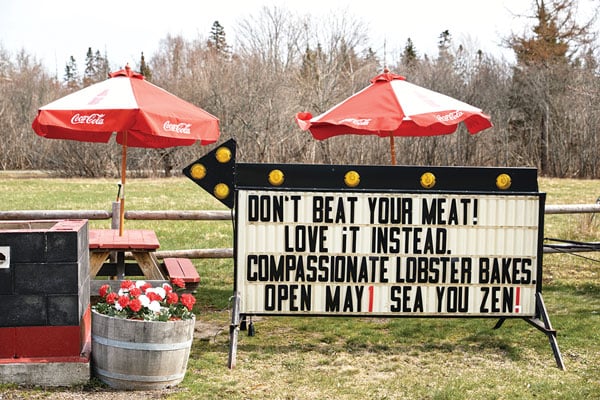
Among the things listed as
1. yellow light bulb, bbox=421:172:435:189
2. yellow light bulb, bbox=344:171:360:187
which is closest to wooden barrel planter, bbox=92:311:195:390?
yellow light bulb, bbox=344:171:360:187

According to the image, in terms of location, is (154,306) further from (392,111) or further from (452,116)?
(452,116)

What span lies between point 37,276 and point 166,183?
27.7m

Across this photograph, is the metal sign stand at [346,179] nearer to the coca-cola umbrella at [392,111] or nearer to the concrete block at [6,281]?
the concrete block at [6,281]

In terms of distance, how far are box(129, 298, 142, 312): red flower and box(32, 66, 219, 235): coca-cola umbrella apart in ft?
8.51

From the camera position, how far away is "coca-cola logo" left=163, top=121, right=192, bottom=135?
7.61 m

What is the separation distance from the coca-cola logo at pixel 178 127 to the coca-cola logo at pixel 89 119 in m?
0.64

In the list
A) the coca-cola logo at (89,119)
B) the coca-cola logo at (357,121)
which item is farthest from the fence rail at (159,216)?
the coca-cola logo at (357,121)

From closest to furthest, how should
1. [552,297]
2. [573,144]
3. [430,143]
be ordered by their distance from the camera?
[552,297], [430,143], [573,144]

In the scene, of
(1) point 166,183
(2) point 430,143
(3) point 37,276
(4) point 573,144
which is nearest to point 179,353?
(3) point 37,276

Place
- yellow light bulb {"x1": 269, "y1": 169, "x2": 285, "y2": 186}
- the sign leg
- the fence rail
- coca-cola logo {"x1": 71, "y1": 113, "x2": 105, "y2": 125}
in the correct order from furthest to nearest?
1. the fence rail
2. coca-cola logo {"x1": 71, "y1": 113, "x2": 105, "y2": 125}
3. yellow light bulb {"x1": 269, "y1": 169, "x2": 285, "y2": 186}
4. the sign leg

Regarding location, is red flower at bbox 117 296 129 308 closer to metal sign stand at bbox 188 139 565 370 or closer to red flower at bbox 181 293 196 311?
red flower at bbox 181 293 196 311

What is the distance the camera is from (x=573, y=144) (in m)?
40.1

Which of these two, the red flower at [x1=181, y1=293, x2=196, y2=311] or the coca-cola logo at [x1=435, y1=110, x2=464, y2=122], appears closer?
the red flower at [x1=181, y1=293, x2=196, y2=311]

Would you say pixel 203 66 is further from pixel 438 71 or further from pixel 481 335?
pixel 481 335
